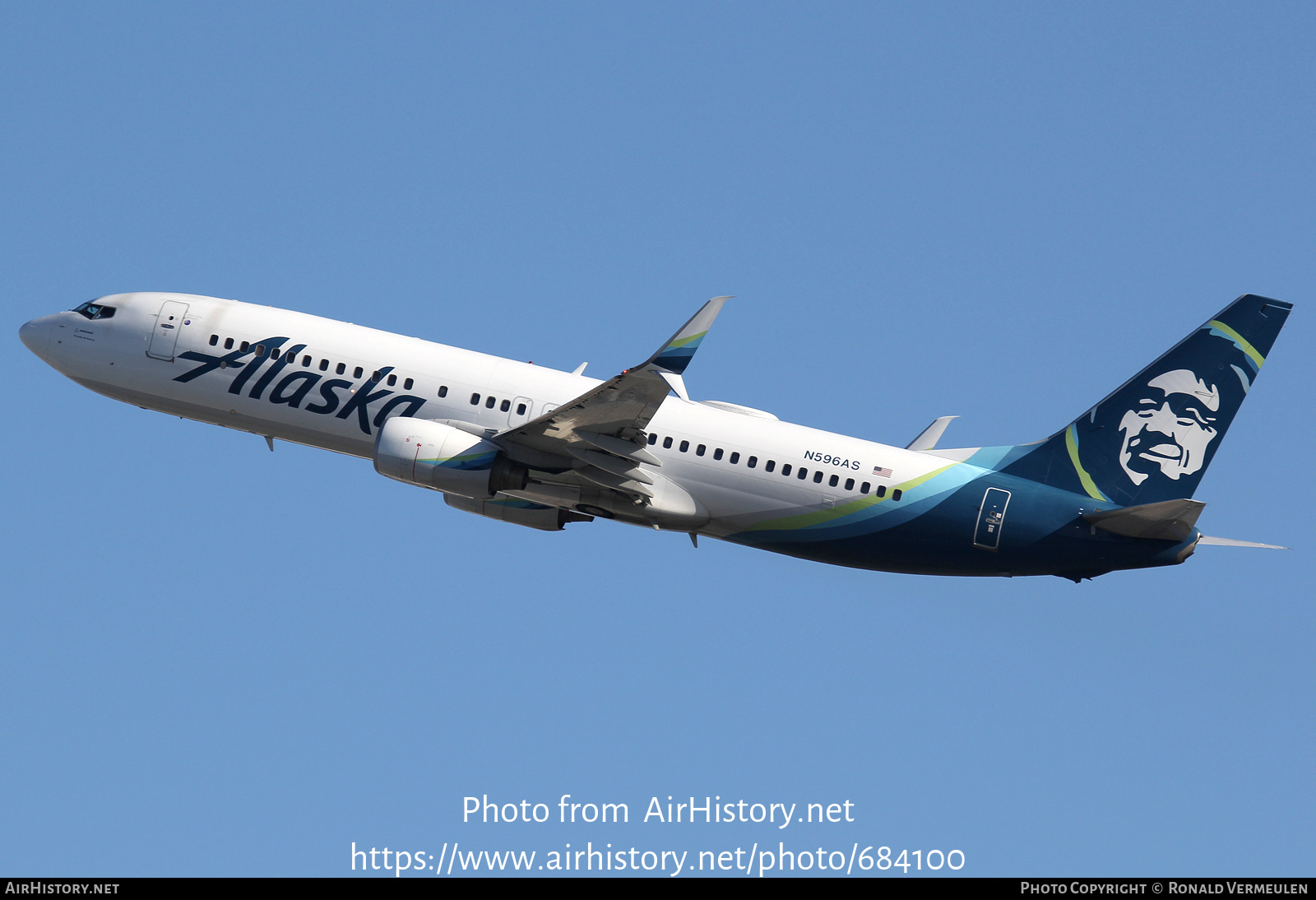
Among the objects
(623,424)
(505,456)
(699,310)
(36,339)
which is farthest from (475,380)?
(36,339)

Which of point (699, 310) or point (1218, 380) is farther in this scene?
point (1218, 380)

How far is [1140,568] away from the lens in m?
39.6

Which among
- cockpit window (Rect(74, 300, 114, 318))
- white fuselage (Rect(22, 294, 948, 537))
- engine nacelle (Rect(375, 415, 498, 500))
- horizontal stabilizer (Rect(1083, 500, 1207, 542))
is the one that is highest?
cockpit window (Rect(74, 300, 114, 318))

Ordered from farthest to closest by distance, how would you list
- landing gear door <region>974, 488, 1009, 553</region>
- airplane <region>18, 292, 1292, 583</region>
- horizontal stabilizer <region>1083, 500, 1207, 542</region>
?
1. landing gear door <region>974, 488, 1009, 553</region>
2. airplane <region>18, 292, 1292, 583</region>
3. horizontal stabilizer <region>1083, 500, 1207, 542</region>

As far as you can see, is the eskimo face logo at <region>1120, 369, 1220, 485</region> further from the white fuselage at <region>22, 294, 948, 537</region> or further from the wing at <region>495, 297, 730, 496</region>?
the wing at <region>495, 297, 730, 496</region>

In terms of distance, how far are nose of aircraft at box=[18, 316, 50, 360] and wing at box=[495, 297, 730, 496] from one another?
16.1 metres

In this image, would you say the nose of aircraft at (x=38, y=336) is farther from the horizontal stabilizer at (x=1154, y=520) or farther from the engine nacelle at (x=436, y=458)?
the horizontal stabilizer at (x=1154, y=520)

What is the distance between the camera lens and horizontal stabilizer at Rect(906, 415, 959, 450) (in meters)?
45.5

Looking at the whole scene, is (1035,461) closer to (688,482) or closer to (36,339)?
(688,482)

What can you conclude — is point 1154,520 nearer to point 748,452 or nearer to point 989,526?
point 989,526

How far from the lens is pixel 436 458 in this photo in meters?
39.0

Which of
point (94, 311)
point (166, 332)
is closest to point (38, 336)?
point (94, 311)

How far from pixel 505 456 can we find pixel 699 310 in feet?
24.9

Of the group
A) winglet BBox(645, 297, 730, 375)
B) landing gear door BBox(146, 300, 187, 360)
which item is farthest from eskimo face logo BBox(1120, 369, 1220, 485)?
landing gear door BBox(146, 300, 187, 360)
